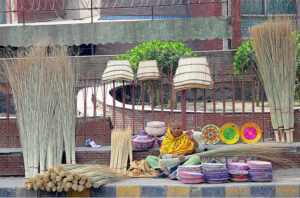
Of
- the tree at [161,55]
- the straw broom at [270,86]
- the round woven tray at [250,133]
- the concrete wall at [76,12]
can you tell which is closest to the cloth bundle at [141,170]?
the round woven tray at [250,133]

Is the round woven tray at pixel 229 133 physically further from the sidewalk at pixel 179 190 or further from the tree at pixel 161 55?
the tree at pixel 161 55

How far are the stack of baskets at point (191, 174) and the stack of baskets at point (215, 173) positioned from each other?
70 millimetres

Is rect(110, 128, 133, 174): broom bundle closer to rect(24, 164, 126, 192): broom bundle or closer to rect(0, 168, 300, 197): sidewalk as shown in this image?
rect(0, 168, 300, 197): sidewalk

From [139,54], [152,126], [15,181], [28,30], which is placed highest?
[28,30]

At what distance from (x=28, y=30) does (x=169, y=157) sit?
7.53m

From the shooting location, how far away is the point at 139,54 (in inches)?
415

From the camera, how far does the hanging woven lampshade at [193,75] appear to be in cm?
662

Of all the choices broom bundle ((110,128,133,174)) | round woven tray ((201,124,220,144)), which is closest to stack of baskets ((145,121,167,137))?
broom bundle ((110,128,133,174))

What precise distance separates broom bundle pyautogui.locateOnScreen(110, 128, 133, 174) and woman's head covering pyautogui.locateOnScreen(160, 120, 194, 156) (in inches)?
21.6

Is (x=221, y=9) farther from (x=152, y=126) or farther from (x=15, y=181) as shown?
(x=15, y=181)

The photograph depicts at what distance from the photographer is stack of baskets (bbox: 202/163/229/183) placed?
18.7 feet

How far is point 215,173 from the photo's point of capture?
570 centimetres

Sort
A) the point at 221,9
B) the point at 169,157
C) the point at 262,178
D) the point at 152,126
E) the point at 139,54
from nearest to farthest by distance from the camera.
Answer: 1. the point at 262,178
2. the point at 169,157
3. the point at 152,126
4. the point at 139,54
5. the point at 221,9

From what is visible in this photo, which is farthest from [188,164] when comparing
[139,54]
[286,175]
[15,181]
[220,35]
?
[220,35]
